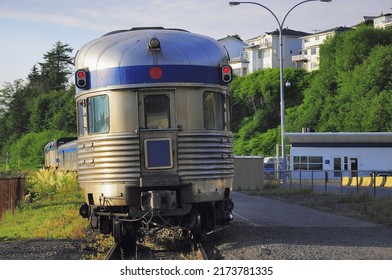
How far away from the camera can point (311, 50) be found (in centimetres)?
2398

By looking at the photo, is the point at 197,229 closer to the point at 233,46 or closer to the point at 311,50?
the point at 233,46

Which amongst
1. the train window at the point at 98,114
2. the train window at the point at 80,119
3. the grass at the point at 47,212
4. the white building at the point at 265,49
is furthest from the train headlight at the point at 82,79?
the white building at the point at 265,49

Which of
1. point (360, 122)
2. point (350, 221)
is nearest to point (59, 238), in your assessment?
point (350, 221)

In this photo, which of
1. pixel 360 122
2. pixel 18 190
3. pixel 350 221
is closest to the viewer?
pixel 350 221

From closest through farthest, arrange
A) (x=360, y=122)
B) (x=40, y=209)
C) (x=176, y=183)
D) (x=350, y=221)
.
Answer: (x=176, y=183) → (x=350, y=221) → (x=40, y=209) → (x=360, y=122)


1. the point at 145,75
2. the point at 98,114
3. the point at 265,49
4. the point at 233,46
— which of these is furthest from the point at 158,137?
the point at 265,49

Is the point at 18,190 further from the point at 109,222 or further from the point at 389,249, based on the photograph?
the point at 389,249

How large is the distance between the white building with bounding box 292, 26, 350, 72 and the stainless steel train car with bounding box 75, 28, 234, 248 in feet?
23.9

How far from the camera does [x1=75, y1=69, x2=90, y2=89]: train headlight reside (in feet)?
28.3

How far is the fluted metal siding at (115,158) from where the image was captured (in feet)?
26.8

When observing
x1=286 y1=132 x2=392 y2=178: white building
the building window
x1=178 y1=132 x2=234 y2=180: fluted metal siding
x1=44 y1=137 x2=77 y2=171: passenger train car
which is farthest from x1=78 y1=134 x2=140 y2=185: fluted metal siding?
the building window

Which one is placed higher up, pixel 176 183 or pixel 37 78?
pixel 37 78

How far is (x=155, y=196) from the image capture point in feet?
26.9

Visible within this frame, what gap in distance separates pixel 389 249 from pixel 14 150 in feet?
26.8
